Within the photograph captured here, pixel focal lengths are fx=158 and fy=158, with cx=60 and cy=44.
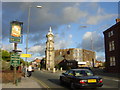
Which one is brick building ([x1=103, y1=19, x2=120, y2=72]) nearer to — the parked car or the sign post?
the parked car

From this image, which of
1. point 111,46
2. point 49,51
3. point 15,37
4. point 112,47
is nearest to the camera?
point 15,37

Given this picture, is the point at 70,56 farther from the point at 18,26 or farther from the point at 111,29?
the point at 18,26

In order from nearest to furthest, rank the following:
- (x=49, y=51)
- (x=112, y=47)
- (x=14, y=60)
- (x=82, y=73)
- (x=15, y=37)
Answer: (x=82, y=73)
(x=14, y=60)
(x=15, y=37)
(x=112, y=47)
(x=49, y=51)

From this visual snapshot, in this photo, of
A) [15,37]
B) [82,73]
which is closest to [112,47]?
[82,73]

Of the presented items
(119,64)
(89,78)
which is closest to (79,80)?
(89,78)

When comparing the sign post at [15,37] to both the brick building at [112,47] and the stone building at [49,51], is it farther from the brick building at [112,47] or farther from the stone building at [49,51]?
the stone building at [49,51]

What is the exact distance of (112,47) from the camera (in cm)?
3397

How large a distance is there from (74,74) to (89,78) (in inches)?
50.0

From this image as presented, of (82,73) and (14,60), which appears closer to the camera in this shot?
(82,73)

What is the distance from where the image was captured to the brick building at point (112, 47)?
31542 millimetres

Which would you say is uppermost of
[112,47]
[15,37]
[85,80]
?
[112,47]

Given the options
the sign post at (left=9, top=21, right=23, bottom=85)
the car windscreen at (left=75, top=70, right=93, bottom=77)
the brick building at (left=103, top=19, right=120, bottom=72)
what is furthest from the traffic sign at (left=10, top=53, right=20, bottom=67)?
the brick building at (left=103, top=19, right=120, bottom=72)

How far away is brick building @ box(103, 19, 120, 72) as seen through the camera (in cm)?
3154

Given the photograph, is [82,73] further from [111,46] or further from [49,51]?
[49,51]
